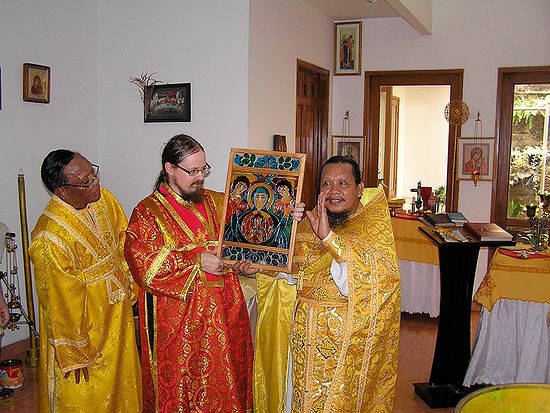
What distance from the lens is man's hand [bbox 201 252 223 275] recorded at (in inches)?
102

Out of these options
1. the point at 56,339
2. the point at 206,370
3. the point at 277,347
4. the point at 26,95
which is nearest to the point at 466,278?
the point at 277,347

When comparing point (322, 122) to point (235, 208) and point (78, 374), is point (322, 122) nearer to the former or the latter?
point (235, 208)

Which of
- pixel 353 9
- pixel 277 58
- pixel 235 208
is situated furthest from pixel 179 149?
pixel 353 9

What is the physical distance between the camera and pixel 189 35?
5035 mm

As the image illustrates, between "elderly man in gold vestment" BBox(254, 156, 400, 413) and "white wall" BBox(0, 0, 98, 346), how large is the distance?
283 centimetres

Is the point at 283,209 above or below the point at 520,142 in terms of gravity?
below

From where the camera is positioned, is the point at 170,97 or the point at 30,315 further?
the point at 170,97

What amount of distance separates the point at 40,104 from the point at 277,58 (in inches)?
80.8

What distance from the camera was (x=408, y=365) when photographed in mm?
4711

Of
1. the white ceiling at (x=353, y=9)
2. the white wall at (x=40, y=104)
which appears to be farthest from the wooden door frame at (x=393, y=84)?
the white wall at (x=40, y=104)

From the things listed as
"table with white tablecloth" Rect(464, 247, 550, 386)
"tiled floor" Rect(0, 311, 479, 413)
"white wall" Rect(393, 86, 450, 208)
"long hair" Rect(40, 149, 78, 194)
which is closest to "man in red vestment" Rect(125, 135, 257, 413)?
"long hair" Rect(40, 149, 78, 194)

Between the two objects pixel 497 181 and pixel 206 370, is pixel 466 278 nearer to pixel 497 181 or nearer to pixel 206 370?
pixel 206 370

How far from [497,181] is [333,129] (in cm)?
188

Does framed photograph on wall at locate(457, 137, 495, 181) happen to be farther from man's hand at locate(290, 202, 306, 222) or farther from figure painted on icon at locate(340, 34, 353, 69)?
man's hand at locate(290, 202, 306, 222)
